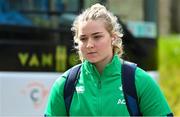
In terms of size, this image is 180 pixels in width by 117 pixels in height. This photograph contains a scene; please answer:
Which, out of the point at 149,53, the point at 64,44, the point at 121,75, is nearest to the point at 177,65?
the point at 149,53

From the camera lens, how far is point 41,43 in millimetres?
6246

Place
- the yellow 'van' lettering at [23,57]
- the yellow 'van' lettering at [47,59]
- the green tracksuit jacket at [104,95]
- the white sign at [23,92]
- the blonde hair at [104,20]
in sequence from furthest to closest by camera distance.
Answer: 1. the yellow 'van' lettering at [47,59]
2. the yellow 'van' lettering at [23,57]
3. the white sign at [23,92]
4. the blonde hair at [104,20]
5. the green tracksuit jacket at [104,95]

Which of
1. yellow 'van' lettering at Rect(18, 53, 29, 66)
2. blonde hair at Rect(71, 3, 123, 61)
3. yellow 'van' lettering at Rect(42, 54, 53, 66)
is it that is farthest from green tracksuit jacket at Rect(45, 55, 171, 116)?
yellow 'van' lettering at Rect(42, 54, 53, 66)

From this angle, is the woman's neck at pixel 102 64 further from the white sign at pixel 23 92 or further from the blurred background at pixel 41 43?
the white sign at pixel 23 92

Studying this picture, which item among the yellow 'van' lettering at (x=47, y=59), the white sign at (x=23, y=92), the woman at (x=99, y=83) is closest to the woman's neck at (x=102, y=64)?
the woman at (x=99, y=83)

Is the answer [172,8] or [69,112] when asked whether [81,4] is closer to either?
[69,112]

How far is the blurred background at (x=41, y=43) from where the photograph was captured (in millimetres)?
5953

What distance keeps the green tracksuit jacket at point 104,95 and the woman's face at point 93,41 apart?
0.05 meters

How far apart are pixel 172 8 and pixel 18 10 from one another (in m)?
11.2

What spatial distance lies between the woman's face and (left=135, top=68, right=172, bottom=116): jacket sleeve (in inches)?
8.0

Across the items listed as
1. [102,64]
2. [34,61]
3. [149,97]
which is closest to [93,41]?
[102,64]

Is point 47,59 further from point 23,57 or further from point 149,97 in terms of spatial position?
point 149,97

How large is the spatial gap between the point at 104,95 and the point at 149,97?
0.22 m

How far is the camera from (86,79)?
10.4 ft
